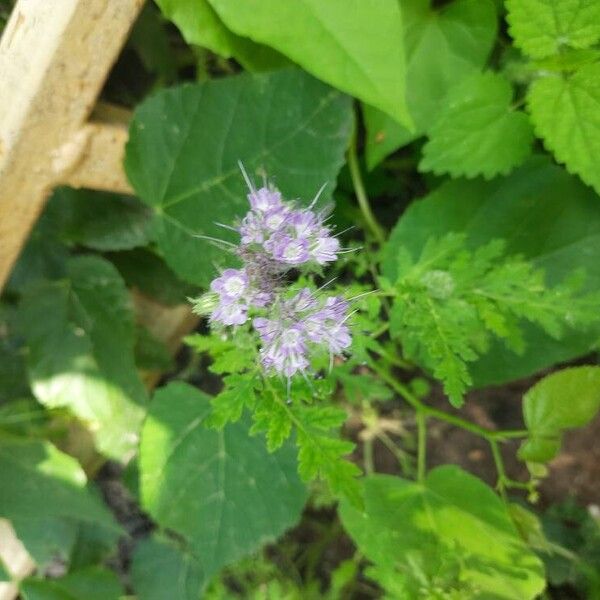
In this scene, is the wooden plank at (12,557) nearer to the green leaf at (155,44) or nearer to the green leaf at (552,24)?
the green leaf at (155,44)

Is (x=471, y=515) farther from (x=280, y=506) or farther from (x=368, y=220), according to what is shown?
(x=368, y=220)

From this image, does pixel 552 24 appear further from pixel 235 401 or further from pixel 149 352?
pixel 149 352

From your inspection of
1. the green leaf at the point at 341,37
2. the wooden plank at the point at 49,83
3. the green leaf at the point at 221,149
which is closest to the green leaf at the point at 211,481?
the green leaf at the point at 221,149

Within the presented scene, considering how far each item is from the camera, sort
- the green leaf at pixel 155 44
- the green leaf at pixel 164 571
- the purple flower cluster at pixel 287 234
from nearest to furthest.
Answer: the purple flower cluster at pixel 287 234, the green leaf at pixel 155 44, the green leaf at pixel 164 571

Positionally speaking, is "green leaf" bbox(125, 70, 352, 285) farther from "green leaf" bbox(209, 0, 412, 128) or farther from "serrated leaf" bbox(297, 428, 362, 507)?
"serrated leaf" bbox(297, 428, 362, 507)

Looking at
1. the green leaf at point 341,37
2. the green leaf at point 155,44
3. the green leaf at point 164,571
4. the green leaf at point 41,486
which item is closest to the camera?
the green leaf at point 341,37

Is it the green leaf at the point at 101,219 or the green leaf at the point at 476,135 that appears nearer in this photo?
the green leaf at the point at 476,135

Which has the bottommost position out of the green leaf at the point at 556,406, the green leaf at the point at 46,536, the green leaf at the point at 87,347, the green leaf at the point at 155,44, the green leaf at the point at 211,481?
the green leaf at the point at 46,536
